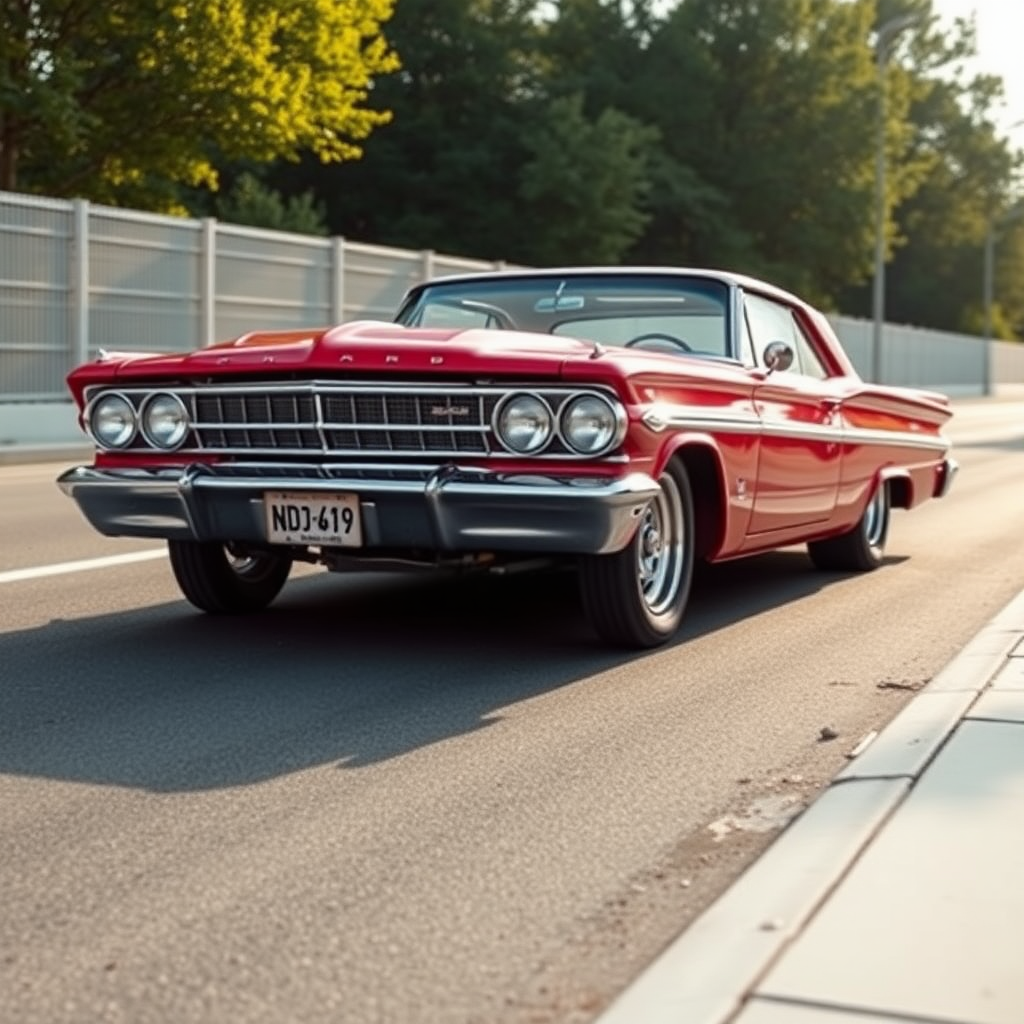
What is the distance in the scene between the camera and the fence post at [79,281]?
20797 mm

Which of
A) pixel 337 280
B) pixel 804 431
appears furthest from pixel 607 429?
pixel 337 280

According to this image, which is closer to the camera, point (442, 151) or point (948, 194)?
point (442, 151)

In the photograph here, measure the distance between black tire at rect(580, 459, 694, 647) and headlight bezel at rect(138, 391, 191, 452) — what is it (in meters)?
1.51

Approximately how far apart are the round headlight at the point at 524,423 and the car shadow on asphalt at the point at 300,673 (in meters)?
0.78

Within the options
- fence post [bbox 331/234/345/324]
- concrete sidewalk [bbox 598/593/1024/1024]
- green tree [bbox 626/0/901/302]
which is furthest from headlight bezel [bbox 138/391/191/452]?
green tree [bbox 626/0/901/302]

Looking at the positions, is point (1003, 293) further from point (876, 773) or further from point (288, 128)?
point (876, 773)

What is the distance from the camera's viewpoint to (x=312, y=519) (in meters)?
6.23

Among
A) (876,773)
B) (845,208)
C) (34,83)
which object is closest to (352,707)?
(876,773)

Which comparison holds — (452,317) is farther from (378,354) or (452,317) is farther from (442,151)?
(442,151)

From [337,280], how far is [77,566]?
16781mm

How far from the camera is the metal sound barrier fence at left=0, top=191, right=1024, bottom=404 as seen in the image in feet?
66.5

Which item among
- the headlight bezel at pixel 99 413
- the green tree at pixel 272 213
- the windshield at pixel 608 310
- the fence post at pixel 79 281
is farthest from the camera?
the green tree at pixel 272 213

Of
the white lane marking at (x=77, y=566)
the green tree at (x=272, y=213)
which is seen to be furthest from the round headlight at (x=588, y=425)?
the green tree at (x=272, y=213)

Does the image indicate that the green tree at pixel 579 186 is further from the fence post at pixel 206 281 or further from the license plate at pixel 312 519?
the license plate at pixel 312 519
